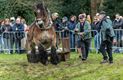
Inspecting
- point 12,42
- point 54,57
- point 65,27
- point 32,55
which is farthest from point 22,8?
point 54,57

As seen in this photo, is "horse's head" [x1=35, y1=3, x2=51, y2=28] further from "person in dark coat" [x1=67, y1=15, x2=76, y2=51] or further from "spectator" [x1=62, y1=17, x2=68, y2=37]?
"person in dark coat" [x1=67, y1=15, x2=76, y2=51]

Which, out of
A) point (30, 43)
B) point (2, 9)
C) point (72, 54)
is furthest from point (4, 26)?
point (2, 9)

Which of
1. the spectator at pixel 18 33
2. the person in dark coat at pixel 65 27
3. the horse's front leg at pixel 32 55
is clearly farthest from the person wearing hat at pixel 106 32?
the spectator at pixel 18 33

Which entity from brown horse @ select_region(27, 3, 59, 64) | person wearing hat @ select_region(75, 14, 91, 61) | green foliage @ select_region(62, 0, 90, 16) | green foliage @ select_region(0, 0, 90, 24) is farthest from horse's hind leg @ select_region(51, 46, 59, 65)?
green foliage @ select_region(62, 0, 90, 16)

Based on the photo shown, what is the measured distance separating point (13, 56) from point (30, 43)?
3607mm

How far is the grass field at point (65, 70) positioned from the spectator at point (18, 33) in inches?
146

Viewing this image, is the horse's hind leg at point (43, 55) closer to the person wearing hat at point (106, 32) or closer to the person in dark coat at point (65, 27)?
the person wearing hat at point (106, 32)

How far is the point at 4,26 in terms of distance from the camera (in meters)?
20.8

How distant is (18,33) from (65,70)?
652cm

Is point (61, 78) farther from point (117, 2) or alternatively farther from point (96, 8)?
point (117, 2)

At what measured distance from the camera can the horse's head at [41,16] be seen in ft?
48.3

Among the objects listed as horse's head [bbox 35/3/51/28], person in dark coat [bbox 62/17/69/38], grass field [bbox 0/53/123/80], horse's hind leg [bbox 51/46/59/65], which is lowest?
grass field [bbox 0/53/123/80]

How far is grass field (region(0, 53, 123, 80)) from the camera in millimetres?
12922

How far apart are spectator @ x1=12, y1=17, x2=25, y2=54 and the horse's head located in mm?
5339
